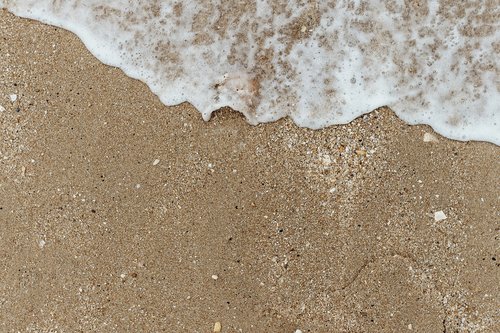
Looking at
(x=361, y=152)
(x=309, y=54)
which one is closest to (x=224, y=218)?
(x=361, y=152)

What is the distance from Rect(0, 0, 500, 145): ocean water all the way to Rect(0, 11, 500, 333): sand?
13 cm

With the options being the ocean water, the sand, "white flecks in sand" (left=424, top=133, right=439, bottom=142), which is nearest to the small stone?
the sand

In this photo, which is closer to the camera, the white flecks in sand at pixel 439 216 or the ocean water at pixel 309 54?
the white flecks in sand at pixel 439 216

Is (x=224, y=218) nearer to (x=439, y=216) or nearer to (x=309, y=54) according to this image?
(x=309, y=54)

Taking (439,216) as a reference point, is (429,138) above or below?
above

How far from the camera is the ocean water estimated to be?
10.9ft

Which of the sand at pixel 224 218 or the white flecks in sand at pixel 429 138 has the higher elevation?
the white flecks in sand at pixel 429 138

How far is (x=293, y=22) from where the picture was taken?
3.46 metres

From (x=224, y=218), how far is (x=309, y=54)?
1376 mm

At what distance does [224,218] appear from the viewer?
10.8ft

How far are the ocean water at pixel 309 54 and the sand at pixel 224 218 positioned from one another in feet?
0.43

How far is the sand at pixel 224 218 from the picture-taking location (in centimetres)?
319

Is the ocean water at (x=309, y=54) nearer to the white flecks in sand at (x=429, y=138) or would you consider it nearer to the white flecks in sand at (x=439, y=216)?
the white flecks in sand at (x=429, y=138)

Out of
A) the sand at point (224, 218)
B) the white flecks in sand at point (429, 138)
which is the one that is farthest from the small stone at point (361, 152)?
the white flecks in sand at point (429, 138)
